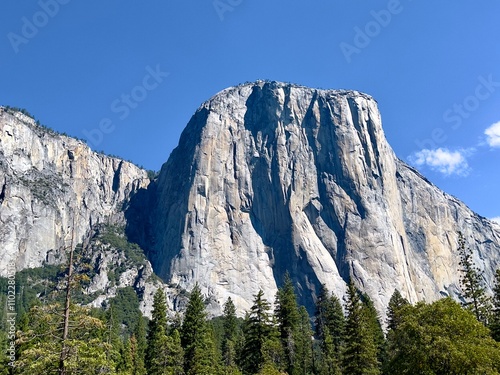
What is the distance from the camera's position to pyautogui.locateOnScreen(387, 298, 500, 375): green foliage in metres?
28.5

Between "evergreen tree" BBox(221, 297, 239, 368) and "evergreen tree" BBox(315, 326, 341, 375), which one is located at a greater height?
"evergreen tree" BBox(221, 297, 239, 368)

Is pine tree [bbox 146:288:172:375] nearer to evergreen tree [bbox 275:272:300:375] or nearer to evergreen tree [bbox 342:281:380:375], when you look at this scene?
evergreen tree [bbox 275:272:300:375]

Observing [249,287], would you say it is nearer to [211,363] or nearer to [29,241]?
[29,241]

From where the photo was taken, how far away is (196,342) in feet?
174

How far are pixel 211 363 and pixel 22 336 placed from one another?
38.7 metres

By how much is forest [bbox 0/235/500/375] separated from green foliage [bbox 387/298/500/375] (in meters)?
0.06

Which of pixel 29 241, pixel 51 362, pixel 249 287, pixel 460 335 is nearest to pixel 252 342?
pixel 460 335

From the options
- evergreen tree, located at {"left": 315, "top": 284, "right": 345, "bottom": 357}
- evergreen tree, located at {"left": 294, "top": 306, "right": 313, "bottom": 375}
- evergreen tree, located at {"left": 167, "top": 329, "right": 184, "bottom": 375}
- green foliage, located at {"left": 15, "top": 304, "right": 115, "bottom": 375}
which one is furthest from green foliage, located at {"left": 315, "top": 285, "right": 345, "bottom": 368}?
green foliage, located at {"left": 15, "top": 304, "right": 115, "bottom": 375}

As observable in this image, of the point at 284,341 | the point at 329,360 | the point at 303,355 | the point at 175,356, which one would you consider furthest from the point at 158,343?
the point at 303,355

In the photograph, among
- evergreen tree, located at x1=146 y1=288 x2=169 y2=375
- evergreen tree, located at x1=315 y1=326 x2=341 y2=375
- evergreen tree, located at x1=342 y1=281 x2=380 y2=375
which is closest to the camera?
evergreen tree, located at x1=342 y1=281 x2=380 y2=375

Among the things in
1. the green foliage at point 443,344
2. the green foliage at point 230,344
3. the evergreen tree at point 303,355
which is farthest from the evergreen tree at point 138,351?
the green foliage at point 443,344

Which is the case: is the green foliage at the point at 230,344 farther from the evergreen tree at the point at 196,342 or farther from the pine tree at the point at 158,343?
the evergreen tree at the point at 196,342

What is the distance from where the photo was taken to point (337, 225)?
197 meters

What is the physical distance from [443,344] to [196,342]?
1200 inches
